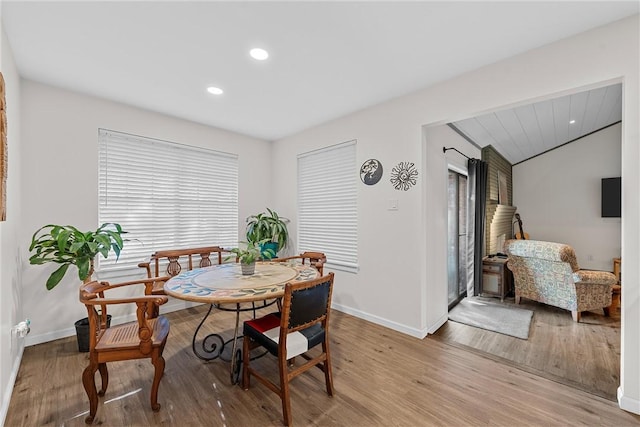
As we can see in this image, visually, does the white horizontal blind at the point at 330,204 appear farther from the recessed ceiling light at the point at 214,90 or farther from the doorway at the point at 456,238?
the recessed ceiling light at the point at 214,90

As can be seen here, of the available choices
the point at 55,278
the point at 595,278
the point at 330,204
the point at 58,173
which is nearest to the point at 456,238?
the point at 595,278

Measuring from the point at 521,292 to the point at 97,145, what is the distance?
18.5 ft

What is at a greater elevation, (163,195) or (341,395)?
(163,195)

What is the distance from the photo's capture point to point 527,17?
177cm

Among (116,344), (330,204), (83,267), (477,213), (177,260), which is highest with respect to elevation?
(330,204)

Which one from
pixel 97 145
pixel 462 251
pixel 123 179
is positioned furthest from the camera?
pixel 462 251

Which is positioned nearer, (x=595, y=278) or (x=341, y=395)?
(x=341, y=395)

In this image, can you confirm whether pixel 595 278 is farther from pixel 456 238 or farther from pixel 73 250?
pixel 73 250

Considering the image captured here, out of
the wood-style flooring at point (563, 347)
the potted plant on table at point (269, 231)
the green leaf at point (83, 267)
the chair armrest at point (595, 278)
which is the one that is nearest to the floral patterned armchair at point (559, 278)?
the chair armrest at point (595, 278)

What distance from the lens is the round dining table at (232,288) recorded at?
70.6 inches

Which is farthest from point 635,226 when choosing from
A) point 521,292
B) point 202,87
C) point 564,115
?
point 202,87

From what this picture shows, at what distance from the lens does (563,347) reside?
2.60 m

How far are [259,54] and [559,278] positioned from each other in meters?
4.18

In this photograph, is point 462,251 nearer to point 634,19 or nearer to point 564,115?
point 564,115
